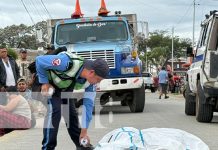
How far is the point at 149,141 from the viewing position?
5379mm

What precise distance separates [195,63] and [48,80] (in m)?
7.57

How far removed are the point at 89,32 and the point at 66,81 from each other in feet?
29.3

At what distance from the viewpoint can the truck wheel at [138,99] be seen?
14.6 meters

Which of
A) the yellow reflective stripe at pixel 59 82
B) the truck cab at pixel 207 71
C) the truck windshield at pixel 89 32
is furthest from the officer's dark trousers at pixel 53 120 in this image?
the truck windshield at pixel 89 32

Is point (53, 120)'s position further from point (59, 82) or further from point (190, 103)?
point (190, 103)

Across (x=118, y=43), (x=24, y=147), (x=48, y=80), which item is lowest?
(x=24, y=147)

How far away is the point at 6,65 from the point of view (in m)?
11.3

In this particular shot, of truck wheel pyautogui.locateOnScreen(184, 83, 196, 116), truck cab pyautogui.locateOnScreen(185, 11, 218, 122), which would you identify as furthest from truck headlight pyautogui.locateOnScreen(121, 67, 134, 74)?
truck cab pyautogui.locateOnScreen(185, 11, 218, 122)

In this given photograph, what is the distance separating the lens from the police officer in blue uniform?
18.8 feet

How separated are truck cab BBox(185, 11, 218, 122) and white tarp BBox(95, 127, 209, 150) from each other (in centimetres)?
546

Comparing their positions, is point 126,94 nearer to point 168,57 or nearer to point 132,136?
point 132,136

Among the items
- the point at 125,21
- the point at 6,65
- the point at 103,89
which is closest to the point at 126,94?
the point at 103,89

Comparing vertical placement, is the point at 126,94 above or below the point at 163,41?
below

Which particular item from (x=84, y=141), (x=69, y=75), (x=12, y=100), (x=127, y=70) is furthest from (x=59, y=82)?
(x=127, y=70)
